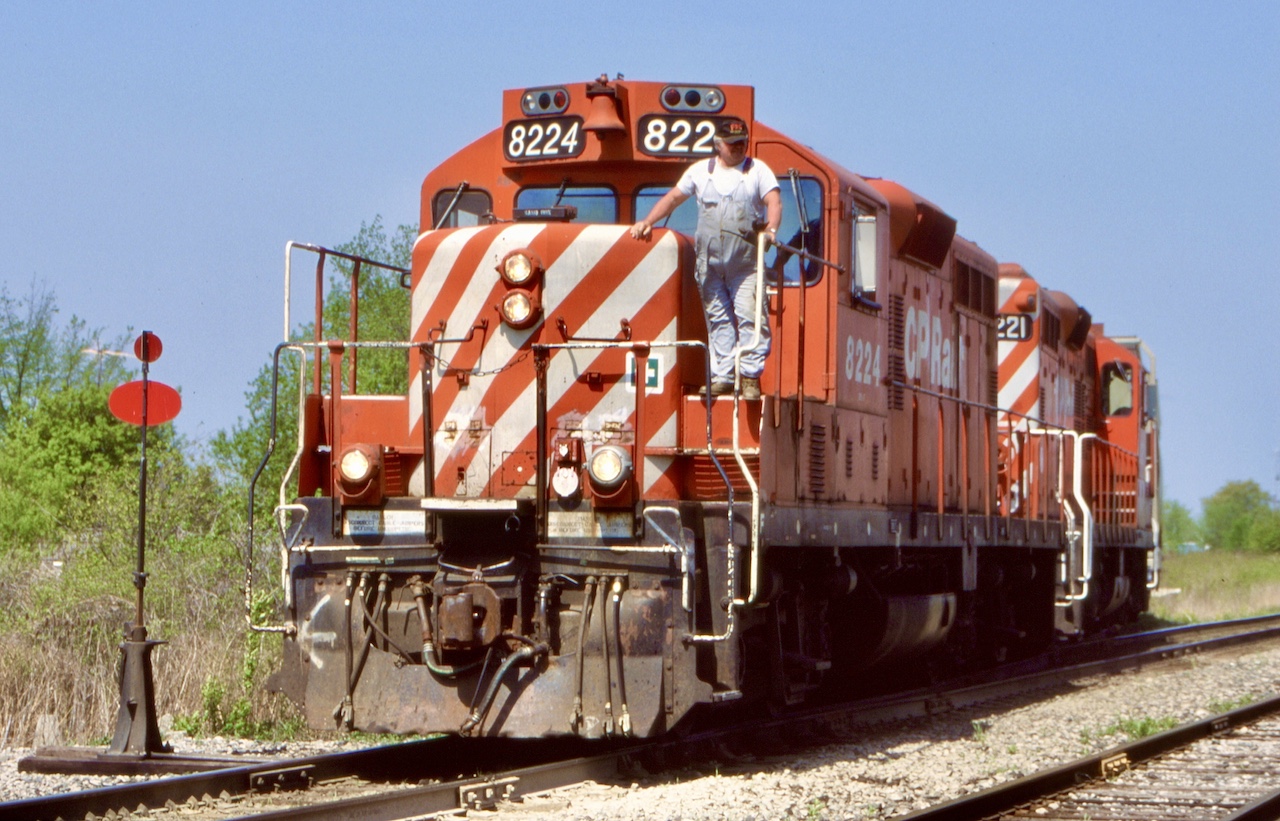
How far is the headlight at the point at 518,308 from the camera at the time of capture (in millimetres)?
8086

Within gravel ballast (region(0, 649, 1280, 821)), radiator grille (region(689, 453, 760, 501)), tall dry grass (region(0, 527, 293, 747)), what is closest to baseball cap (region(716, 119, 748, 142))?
radiator grille (region(689, 453, 760, 501))

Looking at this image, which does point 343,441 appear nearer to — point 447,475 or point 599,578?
point 447,475

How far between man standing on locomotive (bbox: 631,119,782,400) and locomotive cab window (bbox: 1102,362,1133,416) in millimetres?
12702

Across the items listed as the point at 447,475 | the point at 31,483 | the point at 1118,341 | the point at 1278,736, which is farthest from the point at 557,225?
the point at 31,483

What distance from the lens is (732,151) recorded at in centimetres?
821

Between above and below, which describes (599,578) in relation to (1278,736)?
above

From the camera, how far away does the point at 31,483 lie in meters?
40.2

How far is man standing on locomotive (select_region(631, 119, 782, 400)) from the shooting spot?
8.03 m

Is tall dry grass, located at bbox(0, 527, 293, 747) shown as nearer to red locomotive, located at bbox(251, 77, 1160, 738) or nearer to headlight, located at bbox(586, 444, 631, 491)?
red locomotive, located at bbox(251, 77, 1160, 738)

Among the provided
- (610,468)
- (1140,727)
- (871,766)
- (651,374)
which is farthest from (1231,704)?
(610,468)

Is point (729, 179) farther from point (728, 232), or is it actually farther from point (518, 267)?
point (518, 267)

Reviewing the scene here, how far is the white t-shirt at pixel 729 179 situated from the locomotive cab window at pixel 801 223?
0.66 meters

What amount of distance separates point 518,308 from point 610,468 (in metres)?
1.10

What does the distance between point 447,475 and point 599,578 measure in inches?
43.6
